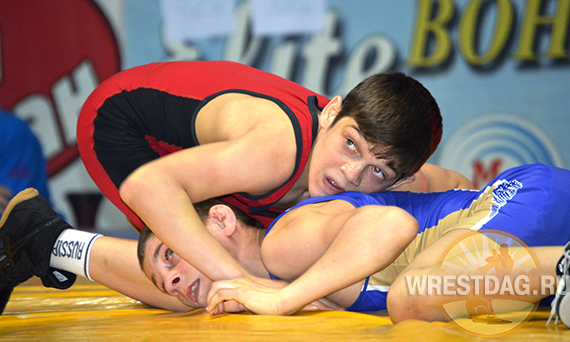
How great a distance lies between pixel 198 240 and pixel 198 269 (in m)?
0.08

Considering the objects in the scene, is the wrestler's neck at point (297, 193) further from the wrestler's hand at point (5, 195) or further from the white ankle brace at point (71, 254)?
the wrestler's hand at point (5, 195)

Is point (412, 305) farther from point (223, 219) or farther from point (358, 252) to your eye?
point (223, 219)

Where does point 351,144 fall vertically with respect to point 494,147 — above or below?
above

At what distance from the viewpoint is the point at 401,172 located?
4.75ft

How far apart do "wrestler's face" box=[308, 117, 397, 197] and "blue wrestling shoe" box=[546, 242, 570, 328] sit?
54 centimetres

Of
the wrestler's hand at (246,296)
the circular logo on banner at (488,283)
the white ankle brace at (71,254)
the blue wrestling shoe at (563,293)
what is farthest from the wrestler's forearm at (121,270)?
the blue wrestling shoe at (563,293)

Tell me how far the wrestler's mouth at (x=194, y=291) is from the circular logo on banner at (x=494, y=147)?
2.99 m

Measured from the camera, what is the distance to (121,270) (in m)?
1.65

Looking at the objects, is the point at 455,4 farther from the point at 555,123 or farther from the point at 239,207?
the point at 239,207

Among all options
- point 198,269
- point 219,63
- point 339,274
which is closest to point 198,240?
point 198,269

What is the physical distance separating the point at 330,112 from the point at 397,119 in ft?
0.89

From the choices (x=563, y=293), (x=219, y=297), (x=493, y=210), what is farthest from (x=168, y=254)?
(x=563, y=293)

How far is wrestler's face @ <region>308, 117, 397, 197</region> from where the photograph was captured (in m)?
1.41

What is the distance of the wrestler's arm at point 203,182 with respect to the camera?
126 centimetres
